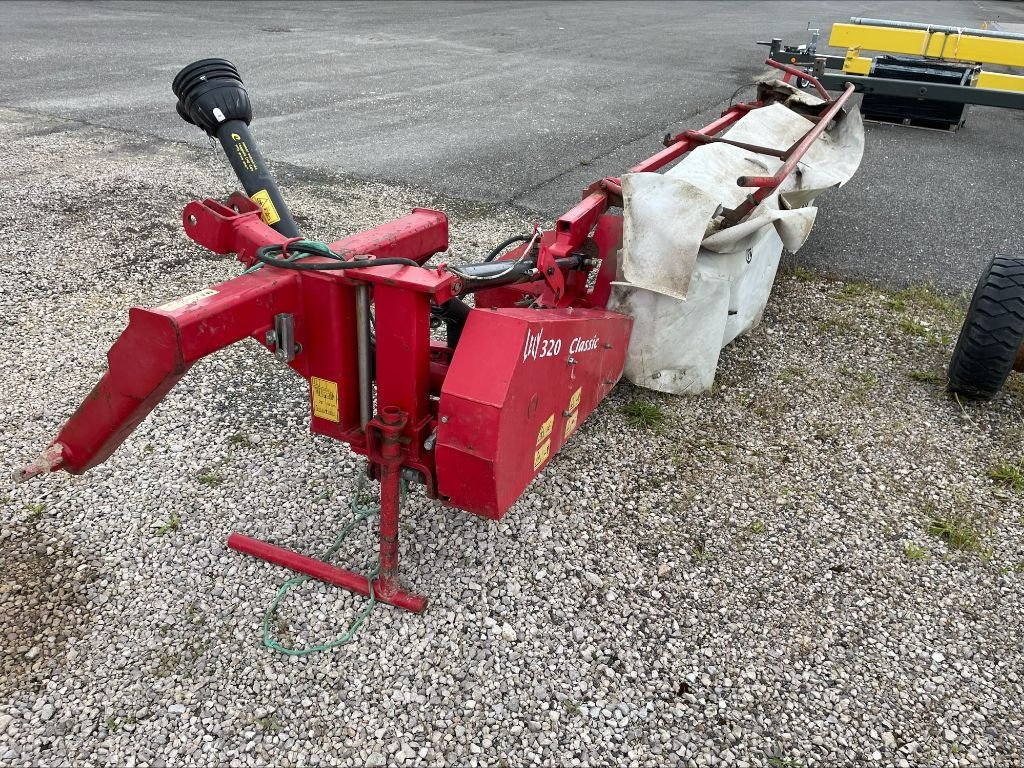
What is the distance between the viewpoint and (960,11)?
931 inches

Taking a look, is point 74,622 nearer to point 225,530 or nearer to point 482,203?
point 225,530

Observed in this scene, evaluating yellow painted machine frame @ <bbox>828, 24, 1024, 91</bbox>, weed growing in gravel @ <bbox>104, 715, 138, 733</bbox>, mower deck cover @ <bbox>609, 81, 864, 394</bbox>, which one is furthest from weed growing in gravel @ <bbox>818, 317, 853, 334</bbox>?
yellow painted machine frame @ <bbox>828, 24, 1024, 91</bbox>

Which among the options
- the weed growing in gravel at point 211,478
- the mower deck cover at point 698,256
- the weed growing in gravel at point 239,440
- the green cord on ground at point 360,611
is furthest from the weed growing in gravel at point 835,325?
the weed growing in gravel at point 211,478

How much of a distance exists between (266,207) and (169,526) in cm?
115

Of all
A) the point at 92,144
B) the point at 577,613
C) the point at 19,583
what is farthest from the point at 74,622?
the point at 92,144

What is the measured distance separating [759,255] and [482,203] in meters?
2.69

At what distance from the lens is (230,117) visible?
241 cm

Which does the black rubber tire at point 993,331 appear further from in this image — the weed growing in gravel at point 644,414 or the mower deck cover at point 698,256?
the weed growing in gravel at point 644,414

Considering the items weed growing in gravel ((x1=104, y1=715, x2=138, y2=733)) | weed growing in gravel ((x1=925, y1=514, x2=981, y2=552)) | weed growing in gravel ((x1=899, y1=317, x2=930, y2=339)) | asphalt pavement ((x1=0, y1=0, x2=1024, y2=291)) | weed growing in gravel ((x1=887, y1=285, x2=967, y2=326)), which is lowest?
weed growing in gravel ((x1=104, y1=715, x2=138, y2=733))

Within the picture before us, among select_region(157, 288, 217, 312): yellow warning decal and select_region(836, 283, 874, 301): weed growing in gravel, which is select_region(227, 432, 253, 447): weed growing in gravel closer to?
select_region(157, 288, 217, 312): yellow warning decal

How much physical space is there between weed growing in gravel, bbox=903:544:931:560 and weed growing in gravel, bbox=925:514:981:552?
0.34ft

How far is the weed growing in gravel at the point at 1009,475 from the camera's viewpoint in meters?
3.08

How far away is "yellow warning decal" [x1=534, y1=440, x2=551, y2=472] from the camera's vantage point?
240 cm

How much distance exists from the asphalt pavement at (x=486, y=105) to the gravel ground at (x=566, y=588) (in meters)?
2.27
